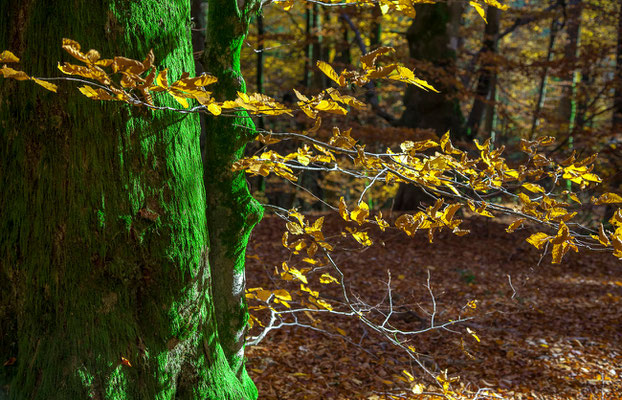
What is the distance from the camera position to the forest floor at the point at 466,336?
362 cm

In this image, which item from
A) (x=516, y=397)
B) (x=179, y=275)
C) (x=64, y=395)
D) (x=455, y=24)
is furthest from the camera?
(x=455, y=24)

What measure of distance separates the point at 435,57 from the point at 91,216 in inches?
331

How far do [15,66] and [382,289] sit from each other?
5034 mm

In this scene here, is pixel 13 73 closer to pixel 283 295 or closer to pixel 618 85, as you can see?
pixel 283 295

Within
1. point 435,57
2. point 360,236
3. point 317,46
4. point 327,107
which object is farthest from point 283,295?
point 317,46

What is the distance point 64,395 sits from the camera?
1.61m

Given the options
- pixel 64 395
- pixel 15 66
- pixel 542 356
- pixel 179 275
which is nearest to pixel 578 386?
pixel 542 356

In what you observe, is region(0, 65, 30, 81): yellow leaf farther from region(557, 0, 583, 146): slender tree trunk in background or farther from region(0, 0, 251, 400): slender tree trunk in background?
region(557, 0, 583, 146): slender tree trunk in background

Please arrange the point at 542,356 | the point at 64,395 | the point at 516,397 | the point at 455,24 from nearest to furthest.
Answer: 1. the point at 64,395
2. the point at 516,397
3. the point at 542,356
4. the point at 455,24

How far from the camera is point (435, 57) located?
891 cm

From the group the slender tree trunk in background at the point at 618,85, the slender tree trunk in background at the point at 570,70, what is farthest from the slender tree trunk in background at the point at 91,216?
the slender tree trunk in background at the point at 618,85

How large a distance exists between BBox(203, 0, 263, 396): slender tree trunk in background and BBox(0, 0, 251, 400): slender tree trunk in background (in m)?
0.42

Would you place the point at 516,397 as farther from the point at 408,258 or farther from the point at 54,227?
the point at 408,258

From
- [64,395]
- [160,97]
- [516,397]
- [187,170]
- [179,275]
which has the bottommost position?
Answer: [516,397]
